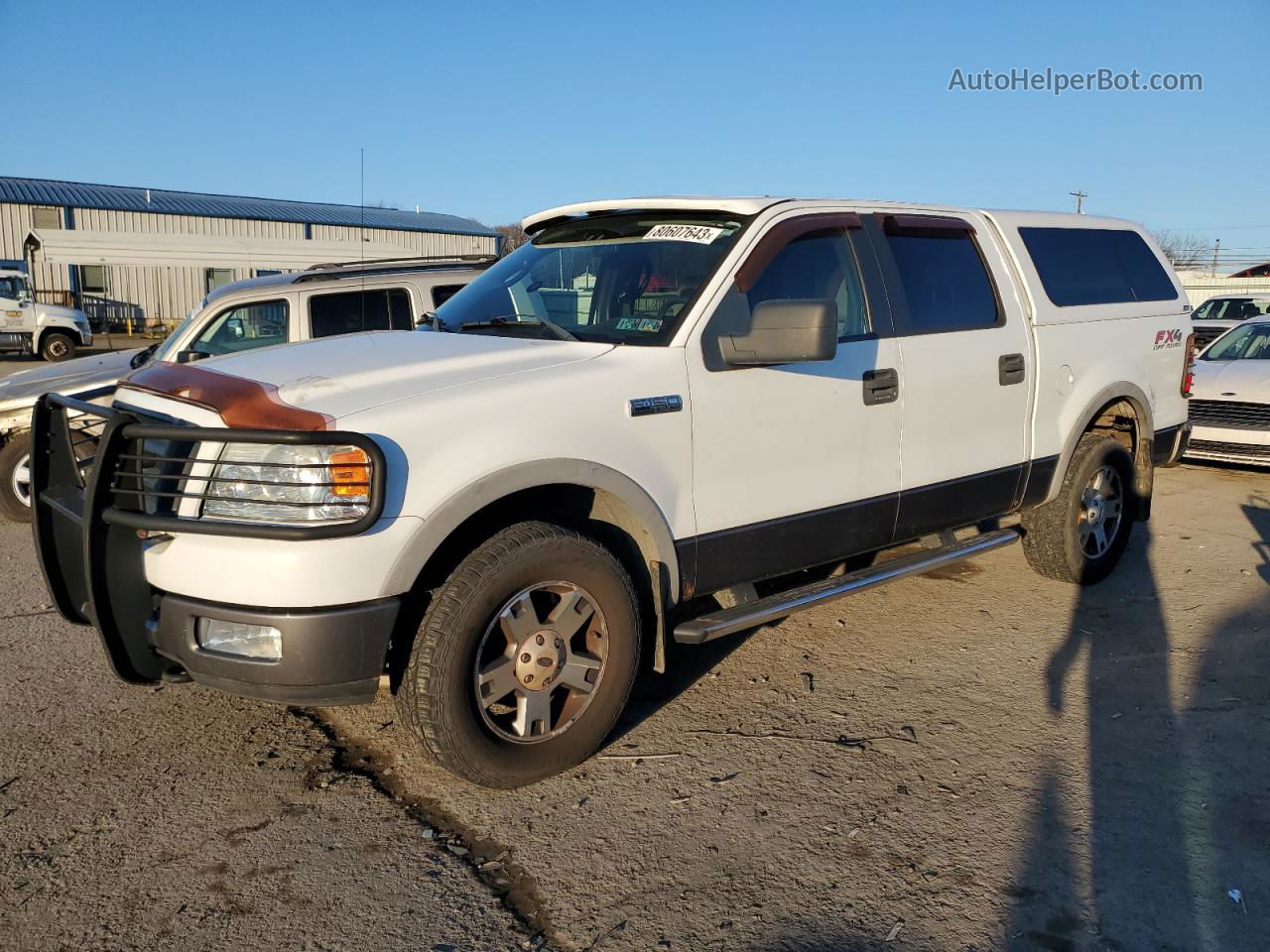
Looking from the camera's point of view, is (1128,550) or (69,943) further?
(1128,550)

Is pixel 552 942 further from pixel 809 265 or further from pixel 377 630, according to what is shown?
pixel 809 265

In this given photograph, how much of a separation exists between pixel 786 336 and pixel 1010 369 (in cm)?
185

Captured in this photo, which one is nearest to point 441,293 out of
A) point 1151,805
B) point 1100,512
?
point 1100,512

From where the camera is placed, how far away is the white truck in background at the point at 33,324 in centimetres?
2208

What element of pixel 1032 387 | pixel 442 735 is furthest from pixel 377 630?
pixel 1032 387

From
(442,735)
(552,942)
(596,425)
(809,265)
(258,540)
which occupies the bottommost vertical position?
(552,942)

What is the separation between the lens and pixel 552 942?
2693 millimetres

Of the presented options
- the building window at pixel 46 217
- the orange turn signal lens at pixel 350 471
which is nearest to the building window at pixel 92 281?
the building window at pixel 46 217

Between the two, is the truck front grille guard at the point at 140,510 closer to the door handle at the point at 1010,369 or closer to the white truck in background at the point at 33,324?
the door handle at the point at 1010,369

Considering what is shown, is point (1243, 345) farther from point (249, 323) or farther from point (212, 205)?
point (212, 205)

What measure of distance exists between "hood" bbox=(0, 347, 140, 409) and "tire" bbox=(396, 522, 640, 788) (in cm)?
475

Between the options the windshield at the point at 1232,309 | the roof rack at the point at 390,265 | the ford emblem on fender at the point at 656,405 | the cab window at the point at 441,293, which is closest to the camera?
the ford emblem on fender at the point at 656,405

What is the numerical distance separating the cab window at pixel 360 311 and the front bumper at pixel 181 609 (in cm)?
416

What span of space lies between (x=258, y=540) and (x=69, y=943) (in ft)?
3.71
